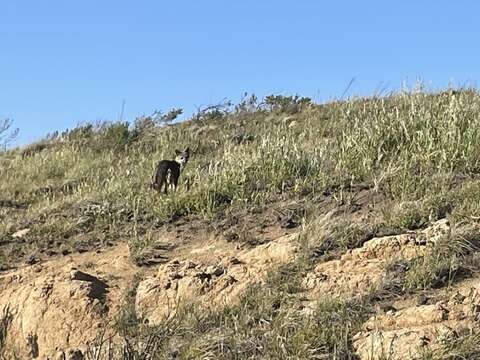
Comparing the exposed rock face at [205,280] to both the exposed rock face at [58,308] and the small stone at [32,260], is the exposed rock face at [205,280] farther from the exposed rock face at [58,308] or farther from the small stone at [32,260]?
the small stone at [32,260]

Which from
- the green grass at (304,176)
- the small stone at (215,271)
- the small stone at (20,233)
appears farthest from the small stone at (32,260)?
the small stone at (215,271)

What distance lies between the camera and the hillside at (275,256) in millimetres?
4656

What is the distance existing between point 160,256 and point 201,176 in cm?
207

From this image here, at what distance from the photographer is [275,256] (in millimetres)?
5867

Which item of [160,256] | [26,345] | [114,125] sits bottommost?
[26,345]

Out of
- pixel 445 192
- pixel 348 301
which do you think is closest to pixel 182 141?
pixel 445 192

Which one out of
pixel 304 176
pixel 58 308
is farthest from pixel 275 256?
pixel 304 176

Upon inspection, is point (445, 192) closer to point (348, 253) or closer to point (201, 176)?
point (348, 253)

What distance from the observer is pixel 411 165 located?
23.7 feet

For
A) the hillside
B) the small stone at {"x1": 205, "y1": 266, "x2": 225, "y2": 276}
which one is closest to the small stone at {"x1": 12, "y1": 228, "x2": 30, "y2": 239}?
the hillside

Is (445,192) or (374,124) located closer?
(445,192)

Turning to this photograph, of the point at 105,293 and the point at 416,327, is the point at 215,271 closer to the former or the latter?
the point at 105,293

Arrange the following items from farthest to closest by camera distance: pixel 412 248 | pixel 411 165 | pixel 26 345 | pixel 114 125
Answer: pixel 114 125 < pixel 411 165 < pixel 26 345 < pixel 412 248

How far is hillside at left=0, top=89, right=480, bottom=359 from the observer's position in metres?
4.66
